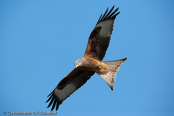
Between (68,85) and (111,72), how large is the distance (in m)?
1.50

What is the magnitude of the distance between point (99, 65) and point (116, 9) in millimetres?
1714

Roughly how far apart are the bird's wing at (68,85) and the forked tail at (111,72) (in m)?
0.59

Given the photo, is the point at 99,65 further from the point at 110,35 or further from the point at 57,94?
the point at 57,94

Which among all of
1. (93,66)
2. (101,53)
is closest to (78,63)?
(93,66)

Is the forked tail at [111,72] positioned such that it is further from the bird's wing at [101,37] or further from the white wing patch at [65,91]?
the white wing patch at [65,91]

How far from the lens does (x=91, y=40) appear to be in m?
6.33

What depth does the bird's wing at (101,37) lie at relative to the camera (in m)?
6.34

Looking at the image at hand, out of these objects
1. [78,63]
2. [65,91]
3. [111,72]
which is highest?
[78,63]

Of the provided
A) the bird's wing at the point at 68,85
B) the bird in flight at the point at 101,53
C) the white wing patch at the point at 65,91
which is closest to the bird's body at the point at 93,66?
the bird in flight at the point at 101,53

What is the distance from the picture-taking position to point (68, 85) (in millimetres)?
6945

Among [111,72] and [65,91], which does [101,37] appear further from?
[65,91]

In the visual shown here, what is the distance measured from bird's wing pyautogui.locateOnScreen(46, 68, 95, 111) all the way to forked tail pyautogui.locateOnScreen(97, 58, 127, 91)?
588mm

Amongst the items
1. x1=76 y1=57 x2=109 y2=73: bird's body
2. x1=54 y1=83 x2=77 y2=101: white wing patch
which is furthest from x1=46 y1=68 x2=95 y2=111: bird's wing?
x1=76 y1=57 x2=109 y2=73: bird's body

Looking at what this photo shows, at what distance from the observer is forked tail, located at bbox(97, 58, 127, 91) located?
6136 millimetres
